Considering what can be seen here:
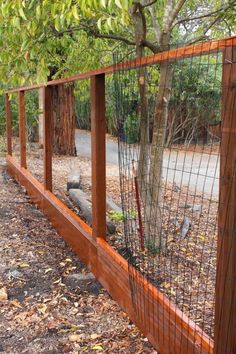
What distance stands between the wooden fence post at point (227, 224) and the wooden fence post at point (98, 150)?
165 cm

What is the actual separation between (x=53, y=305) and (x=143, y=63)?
181 centimetres

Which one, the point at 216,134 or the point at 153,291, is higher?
the point at 216,134

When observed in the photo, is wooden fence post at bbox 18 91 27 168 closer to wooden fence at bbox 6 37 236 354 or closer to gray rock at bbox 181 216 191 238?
wooden fence at bbox 6 37 236 354

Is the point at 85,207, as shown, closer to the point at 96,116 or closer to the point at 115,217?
the point at 115,217

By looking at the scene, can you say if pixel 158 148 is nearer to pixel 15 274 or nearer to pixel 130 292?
pixel 130 292

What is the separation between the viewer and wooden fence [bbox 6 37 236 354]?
71.9 inches

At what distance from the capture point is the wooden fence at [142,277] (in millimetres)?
1826

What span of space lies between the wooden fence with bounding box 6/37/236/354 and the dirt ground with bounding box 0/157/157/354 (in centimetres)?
10

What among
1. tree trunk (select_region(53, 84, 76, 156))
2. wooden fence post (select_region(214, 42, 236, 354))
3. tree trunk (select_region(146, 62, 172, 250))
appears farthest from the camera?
tree trunk (select_region(53, 84, 76, 156))

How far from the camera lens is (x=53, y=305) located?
3.23m

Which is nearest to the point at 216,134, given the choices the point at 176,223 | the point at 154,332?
the point at 154,332

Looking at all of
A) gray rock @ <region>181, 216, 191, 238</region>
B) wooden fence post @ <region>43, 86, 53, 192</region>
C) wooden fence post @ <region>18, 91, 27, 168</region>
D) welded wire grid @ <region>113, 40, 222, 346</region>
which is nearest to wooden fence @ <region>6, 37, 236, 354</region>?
welded wire grid @ <region>113, 40, 222, 346</region>

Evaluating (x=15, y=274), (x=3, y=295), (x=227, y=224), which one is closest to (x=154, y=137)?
(x=15, y=274)

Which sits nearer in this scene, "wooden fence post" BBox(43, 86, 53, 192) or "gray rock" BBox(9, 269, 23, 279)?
"gray rock" BBox(9, 269, 23, 279)
